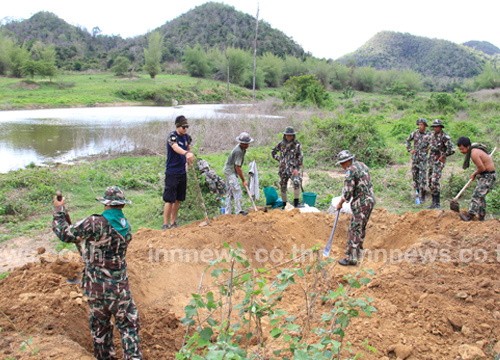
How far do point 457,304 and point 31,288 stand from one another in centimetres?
439

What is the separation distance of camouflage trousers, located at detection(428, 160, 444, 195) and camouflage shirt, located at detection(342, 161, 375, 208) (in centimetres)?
302

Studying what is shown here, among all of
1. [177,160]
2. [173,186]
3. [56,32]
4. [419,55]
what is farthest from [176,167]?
[56,32]

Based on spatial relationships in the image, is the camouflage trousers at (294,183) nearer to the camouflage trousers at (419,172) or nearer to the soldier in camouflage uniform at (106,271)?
the camouflage trousers at (419,172)

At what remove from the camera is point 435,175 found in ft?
23.0

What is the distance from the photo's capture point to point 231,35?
265ft

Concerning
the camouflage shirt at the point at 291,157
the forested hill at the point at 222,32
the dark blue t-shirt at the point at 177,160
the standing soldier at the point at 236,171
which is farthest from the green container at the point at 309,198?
the forested hill at the point at 222,32

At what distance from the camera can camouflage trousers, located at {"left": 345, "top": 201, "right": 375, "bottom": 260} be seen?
4.81 meters

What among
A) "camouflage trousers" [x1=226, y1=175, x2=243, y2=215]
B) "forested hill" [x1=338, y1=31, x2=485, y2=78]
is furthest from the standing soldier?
"forested hill" [x1=338, y1=31, x2=485, y2=78]

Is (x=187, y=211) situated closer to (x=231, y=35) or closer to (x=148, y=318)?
(x=148, y=318)

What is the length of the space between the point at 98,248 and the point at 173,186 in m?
2.93

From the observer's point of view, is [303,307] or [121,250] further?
[303,307]

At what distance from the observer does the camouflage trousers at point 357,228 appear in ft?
15.8

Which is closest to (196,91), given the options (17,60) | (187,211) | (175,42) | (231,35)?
(17,60)

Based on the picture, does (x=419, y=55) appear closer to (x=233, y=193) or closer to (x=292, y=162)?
(x=292, y=162)
